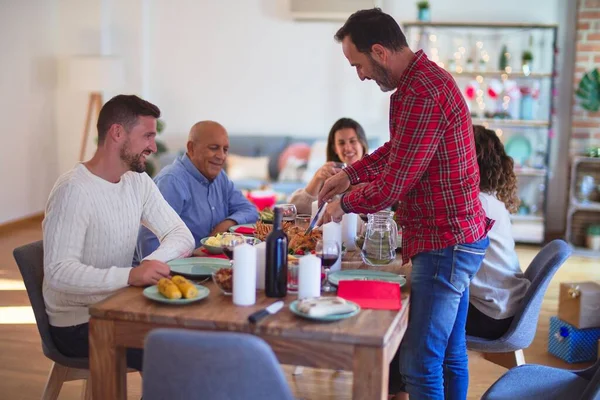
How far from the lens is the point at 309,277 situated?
192 centimetres

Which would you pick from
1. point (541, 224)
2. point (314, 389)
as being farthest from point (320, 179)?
point (541, 224)

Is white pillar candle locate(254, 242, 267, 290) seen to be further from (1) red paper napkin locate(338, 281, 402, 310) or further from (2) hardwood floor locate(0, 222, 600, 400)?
(2) hardwood floor locate(0, 222, 600, 400)

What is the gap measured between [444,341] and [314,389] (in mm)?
1226

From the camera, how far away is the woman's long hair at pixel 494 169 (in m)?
2.84

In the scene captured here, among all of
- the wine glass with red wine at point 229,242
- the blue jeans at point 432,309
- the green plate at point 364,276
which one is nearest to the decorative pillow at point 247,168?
the wine glass with red wine at point 229,242

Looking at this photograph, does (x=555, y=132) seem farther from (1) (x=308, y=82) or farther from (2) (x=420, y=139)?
(2) (x=420, y=139)

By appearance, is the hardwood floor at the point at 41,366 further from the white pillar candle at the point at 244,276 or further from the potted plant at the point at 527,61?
the potted plant at the point at 527,61

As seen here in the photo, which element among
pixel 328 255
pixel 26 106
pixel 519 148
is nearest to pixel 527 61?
pixel 519 148

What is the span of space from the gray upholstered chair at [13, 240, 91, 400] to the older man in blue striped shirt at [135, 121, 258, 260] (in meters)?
0.95

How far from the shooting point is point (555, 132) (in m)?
6.86

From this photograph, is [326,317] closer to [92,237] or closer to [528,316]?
[92,237]

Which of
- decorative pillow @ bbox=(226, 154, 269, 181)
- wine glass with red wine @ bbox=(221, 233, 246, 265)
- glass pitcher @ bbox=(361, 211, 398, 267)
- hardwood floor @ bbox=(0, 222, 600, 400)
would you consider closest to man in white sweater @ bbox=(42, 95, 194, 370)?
wine glass with red wine @ bbox=(221, 233, 246, 265)

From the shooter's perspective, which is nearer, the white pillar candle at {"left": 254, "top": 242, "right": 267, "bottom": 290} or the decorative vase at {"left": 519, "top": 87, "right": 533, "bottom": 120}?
the white pillar candle at {"left": 254, "top": 242, "right": 267, "bottom": 290}

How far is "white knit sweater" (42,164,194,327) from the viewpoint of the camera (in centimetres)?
216
